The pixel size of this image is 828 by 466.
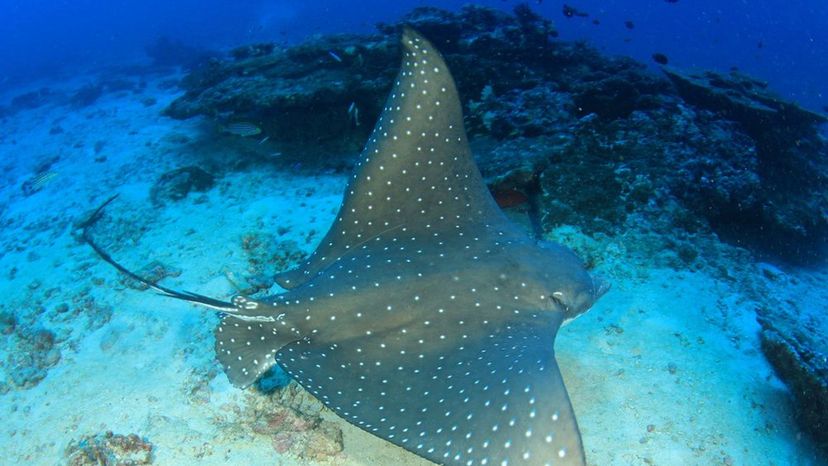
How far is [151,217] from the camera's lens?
7.60 m

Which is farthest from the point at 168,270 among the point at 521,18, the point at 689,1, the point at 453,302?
the point at 689,1

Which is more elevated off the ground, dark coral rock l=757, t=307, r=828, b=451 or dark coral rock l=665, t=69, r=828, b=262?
dark coral rock l=665, t=69, r=828, b=262

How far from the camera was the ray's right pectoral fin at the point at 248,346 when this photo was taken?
3.37 metres

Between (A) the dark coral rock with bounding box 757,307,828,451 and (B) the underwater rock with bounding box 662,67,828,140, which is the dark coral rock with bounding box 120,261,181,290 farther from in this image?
(B) the underwater rock with bounding box 662,67,828,140

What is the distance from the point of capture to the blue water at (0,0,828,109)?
38625 mm

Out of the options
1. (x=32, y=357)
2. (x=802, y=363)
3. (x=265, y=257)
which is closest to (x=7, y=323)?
(x=32, y=357)

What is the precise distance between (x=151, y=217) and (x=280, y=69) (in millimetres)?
5496

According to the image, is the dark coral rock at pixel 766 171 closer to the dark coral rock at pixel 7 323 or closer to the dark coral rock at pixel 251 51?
the dark coral rock at pixel 7 323

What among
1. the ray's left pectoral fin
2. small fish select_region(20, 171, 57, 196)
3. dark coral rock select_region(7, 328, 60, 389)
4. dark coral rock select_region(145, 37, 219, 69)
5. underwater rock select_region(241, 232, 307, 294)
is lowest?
dark coral rock select_region(145, 37, 219, 69)

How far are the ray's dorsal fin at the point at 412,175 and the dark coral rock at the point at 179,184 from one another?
17.2 feet

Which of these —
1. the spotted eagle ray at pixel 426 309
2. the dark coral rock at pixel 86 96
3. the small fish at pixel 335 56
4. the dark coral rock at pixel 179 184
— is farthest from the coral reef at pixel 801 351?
the dark coral rock at pixel 86 96

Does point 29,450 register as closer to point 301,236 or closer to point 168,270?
point 168,270

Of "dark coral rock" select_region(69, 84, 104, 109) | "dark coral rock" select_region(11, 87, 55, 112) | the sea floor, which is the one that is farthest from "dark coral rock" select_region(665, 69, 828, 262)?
"dark coral rock" select_region(11, 87, 55, 112)

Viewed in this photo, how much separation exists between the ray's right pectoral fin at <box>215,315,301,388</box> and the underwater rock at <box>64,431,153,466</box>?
45.4 inches
